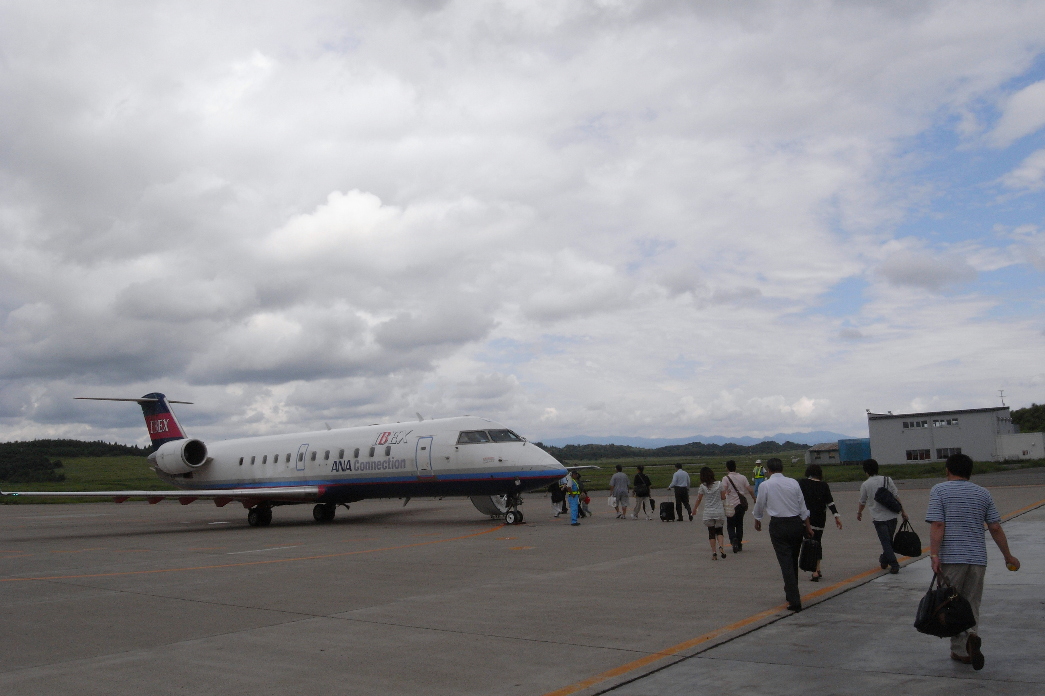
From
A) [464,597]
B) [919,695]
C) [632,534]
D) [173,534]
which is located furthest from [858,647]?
[173,534]

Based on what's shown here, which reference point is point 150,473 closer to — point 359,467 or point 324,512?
point 324,512

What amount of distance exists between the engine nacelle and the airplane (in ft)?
0.14

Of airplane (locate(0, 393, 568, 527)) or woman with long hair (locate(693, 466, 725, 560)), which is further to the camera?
airplane (locate(0, 393, 568, 527))

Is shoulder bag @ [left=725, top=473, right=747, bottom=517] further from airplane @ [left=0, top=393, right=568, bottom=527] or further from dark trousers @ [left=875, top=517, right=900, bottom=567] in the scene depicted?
airplane @ [left=0, top=393, right=568, bottom=527]

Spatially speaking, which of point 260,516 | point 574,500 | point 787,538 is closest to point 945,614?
point 787,538

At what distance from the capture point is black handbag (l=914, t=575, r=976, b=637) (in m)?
6.07

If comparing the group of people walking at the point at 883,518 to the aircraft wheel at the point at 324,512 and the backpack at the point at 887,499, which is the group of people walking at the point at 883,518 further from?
the aircraft wheel at the point at 324,512

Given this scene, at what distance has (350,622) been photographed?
31.0 ft

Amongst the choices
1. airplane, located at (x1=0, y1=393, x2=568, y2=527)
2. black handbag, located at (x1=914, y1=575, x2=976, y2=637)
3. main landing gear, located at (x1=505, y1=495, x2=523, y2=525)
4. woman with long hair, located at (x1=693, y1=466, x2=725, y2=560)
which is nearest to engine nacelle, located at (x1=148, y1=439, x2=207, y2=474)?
airplane, located at (x1=0, y1=393, x2=568, y2=527)

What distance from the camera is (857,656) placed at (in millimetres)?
6785

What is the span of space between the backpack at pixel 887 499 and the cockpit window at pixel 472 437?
13.8 metres

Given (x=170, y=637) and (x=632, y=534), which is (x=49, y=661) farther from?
(x=632, y=534)

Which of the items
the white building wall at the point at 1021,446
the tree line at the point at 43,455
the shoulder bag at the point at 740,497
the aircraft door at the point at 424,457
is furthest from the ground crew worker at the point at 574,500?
Answer: the tree line at the point at 43,455

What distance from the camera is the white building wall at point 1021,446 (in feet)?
212
